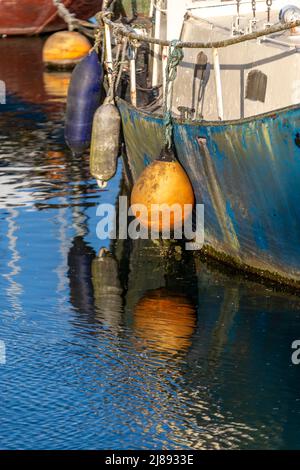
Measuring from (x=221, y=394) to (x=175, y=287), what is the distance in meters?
Answer: 3.07

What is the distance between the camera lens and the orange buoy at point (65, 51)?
101 feet

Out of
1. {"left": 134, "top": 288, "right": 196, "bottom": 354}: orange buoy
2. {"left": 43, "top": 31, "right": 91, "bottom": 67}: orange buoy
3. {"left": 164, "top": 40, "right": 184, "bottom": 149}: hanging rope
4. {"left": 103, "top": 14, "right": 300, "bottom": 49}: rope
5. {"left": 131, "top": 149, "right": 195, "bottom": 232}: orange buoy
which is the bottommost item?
{"left": 134, "top": 288, "right": 196, "bottom": 354}: orange buoy

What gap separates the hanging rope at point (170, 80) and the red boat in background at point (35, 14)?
22.9 meters

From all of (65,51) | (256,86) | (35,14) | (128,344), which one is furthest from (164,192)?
(35,14)

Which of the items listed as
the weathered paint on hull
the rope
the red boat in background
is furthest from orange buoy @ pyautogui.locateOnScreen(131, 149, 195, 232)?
the red boat in background

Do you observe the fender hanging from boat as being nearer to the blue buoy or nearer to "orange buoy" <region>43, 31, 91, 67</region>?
the blue buoy

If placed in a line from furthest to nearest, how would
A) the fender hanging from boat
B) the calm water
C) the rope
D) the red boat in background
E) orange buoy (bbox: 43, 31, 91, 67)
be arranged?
1. the red boat in background
2. orange buoy (bbox: 43, 31, 91, 67)
3. the fender hanging from boat
4. the rope
5. the calm water

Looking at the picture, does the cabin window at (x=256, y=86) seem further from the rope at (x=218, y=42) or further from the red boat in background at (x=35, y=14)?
the red boat in background at (x=35, y=14)

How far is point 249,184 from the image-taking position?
43.1 ft

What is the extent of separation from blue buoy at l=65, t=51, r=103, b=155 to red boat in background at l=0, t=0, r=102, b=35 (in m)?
19.7

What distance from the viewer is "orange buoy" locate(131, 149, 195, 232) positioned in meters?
13.9

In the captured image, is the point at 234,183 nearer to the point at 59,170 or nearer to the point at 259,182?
the point at 259,182

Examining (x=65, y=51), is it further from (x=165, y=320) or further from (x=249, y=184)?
(x=165, y=320)
